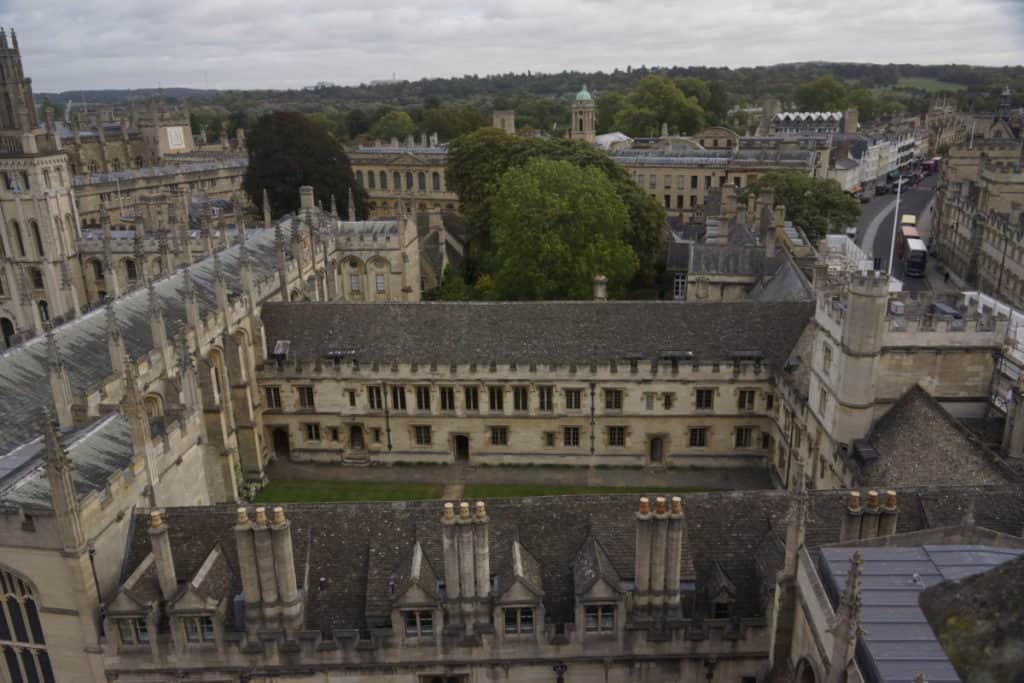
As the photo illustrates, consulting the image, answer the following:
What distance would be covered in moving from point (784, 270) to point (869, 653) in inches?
1287

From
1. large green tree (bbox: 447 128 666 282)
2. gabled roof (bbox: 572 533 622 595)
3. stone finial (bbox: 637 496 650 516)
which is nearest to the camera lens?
stone finial (bbox: 637 496 650 516)

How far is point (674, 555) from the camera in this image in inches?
679

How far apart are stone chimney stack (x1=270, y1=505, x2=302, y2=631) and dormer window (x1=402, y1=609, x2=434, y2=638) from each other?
2.43 m

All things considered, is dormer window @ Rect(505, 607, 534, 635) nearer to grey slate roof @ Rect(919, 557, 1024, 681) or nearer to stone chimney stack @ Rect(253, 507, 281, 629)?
stone chimney stack @ Rect(253, 507, 281, 629)

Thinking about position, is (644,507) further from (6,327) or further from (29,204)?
(6,327)

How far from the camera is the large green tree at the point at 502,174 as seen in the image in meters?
58.2

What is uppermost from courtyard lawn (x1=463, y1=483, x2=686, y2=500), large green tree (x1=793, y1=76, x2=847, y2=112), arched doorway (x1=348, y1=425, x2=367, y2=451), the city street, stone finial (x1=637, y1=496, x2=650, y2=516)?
large green tree (x1=793, y1=76, x2=847, y2=112)

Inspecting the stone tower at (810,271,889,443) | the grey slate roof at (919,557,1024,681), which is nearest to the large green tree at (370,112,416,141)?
the stone tower at (810,271,889,443)

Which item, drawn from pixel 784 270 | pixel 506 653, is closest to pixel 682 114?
pixel 784 270

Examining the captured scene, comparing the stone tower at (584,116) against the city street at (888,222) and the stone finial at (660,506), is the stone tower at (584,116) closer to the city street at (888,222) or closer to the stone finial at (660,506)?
the city street at (888,222)

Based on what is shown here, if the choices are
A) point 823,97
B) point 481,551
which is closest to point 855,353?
point 481,551

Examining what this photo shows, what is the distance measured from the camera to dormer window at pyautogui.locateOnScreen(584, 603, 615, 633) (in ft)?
59.0

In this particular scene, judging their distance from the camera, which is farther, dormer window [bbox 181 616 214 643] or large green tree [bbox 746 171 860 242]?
large green tree [bbox 746 171 860 242]

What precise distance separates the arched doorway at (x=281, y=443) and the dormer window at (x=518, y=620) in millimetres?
22781
